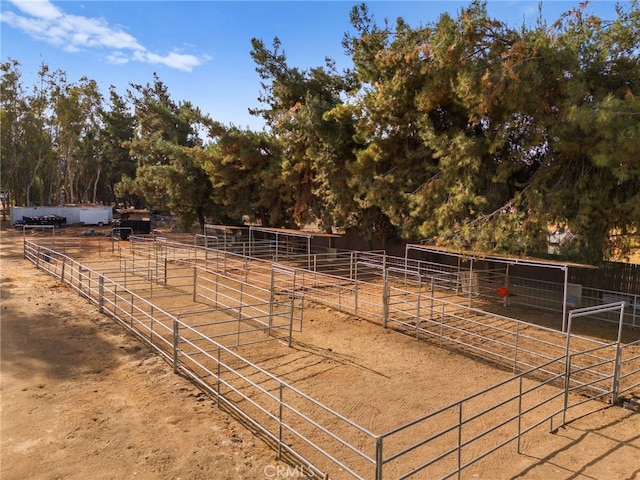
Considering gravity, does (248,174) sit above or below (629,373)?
above

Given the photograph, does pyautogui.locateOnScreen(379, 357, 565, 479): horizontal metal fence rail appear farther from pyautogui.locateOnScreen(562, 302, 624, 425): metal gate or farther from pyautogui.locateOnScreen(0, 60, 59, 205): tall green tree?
pyautogui.locateOnScreen(0, 60, 59, 205): tall green tree

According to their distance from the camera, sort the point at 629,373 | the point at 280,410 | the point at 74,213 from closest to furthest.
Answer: the point at 280,410
the point at 629,373
the point at 74,213

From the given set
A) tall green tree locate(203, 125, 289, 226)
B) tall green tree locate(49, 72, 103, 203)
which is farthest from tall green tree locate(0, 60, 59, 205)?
tall green tree locate(203, 125, 289, 226)

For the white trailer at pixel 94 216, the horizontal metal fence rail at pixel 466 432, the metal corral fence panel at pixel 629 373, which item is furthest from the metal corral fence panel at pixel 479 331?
the white trailer at pixel 94 216

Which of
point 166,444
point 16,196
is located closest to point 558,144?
point 166,444

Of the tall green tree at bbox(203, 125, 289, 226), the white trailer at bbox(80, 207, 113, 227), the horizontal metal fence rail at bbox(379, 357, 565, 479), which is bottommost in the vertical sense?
the horizontal metal fence rail at bbox(379, 357, 565, 479)

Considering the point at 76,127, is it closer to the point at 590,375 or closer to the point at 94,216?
the point at 94,216

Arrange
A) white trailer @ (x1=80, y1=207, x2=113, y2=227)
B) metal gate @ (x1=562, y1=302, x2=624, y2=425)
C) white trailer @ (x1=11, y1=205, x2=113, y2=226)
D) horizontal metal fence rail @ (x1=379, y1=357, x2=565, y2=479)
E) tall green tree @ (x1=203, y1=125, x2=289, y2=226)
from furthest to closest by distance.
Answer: white trailer @ (x1=80, y1=207, x2=113, y2=227) < white trailer @ (x1=11, y1=205, x2=113, y2=226) < tall green tree @ (x1=203, y1=125, x2=289, y2=226) < metal gate @ (x1=562, y1=302, x2=624, y2=425) < horizontal metal fence rail @ (x1=379, y1=357, x2=565, y2=479)

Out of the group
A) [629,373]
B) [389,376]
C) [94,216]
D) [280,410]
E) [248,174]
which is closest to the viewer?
[280,410]

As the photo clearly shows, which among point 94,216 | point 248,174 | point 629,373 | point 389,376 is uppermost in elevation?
point 248,174

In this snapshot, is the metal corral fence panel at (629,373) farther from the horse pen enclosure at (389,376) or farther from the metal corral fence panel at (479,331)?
the metal corral fence panel at (479,331)

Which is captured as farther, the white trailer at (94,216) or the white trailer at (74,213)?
the white trailer at (94,216)

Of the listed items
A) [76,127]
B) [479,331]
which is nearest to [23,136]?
[76,127]

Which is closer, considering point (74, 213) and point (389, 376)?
point (389, 376)
